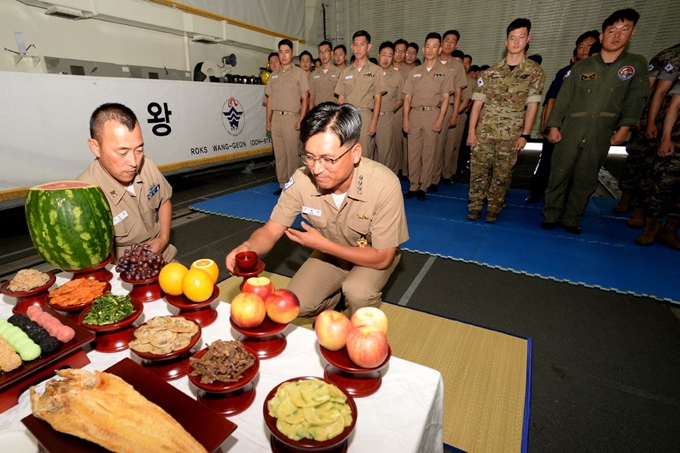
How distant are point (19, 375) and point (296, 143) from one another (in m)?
4.75

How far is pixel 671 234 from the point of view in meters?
3.28

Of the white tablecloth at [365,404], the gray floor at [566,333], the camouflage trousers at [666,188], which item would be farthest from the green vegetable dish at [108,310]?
the camouflage trousers at [666,188]

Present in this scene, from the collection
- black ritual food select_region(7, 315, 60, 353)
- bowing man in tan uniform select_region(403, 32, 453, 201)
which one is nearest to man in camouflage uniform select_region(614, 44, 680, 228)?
bowing man in tan uniform select_region(403, 32, 453, 201)

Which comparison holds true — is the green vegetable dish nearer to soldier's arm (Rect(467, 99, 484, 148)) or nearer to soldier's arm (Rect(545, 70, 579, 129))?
soldier's arm (Rect(467, 99, 484, 148))

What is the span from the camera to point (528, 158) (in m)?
9.25

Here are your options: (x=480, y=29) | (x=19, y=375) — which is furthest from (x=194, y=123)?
(x=480, y=29)

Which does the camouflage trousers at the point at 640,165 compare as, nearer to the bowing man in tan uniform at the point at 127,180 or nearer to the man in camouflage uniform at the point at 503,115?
the man in camouflage uniform at the point at 503,115

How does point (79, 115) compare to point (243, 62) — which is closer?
point (79, 115)

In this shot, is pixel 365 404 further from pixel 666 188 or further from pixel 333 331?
pixel 666 188

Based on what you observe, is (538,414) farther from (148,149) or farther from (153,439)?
(148,149)

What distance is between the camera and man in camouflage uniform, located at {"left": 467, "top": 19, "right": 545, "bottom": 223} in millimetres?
3420

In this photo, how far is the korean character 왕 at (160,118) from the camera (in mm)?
4723

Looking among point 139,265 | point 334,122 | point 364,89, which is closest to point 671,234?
point 334,122

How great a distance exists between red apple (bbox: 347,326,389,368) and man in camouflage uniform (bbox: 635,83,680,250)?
382cm
